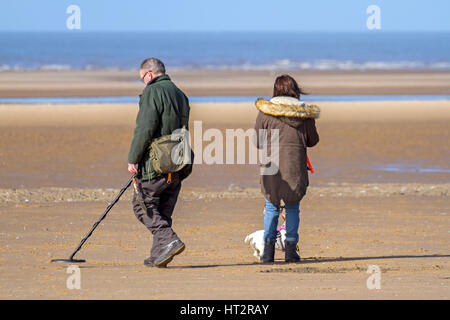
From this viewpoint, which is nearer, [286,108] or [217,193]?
[286,108]

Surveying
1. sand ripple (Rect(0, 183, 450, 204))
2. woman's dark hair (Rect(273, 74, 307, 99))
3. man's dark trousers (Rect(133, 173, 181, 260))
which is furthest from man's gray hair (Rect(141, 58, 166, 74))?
sand ripple (Rect(0, 183, 450, 204))

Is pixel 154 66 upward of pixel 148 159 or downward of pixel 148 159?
upward

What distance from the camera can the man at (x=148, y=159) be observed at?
22.7 feet

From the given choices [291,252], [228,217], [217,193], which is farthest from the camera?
[217,193]

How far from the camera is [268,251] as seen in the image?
25.0ft

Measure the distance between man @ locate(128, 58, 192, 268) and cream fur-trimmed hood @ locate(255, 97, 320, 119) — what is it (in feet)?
2.20

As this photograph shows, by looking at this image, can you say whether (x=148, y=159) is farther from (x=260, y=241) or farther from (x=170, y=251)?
(x=260, y=241)

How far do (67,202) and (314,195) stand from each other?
3.38 meters

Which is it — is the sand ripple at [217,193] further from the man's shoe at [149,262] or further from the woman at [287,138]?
the woman at [287,138]

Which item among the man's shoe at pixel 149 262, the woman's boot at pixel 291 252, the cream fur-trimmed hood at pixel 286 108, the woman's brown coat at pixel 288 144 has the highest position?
the cream fur-trimmed hood at pixel 286 108

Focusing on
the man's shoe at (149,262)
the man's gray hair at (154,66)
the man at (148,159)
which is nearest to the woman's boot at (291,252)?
the man at (148,159)

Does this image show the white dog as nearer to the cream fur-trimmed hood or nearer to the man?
the man

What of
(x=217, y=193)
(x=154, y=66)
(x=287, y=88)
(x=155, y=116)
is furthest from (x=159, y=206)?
(x=217, y=193)

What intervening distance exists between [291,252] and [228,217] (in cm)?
288
